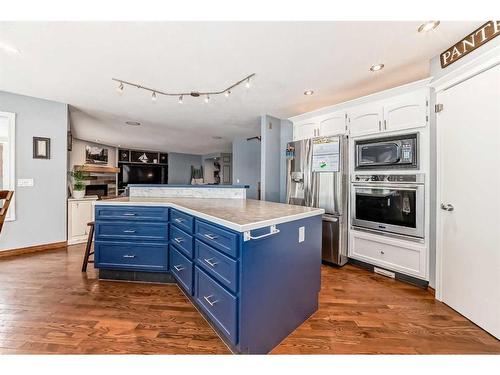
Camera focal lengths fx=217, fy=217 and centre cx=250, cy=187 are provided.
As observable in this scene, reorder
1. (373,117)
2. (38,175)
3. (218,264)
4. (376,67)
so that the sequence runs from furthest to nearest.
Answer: (38,175) → (373,117) → (376,67) → (218,264)

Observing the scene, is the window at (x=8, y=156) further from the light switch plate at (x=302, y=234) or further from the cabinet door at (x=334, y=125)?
the cabinet door at (x=334, y=125)

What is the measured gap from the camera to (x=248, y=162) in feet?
20.7

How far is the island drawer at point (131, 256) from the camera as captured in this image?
229cm

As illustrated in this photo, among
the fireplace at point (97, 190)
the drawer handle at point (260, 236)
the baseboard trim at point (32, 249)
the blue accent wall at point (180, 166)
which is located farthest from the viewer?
the blue accent wall at point (180, 166)

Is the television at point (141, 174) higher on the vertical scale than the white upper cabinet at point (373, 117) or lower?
lower

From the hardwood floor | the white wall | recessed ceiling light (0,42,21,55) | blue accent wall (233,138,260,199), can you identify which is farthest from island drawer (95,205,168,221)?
blue accent wall (233,138,260,199)

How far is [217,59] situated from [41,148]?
3227 millimetres

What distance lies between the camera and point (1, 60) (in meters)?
2.24

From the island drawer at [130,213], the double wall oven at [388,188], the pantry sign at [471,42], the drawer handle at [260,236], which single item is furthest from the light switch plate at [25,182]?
the pantry sign at [471,42]

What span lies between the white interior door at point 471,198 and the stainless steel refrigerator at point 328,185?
40.6 inches

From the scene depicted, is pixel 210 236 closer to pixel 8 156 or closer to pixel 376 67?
pixel 376 67

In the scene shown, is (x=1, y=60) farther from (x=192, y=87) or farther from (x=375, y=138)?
(x=375, y=138)

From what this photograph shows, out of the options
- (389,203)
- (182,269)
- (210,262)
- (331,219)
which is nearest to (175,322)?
(182,269)
